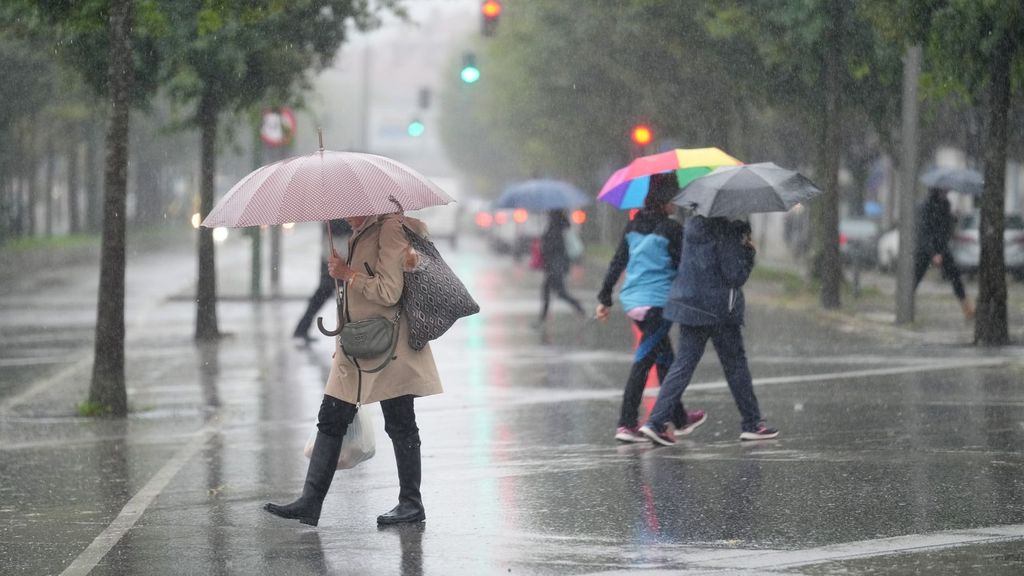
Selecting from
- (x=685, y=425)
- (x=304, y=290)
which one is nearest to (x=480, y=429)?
(x=685, y=425)

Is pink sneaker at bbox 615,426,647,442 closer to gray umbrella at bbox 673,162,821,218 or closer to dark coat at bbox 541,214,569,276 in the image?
gray umbrella at bbox 673,162,821,218

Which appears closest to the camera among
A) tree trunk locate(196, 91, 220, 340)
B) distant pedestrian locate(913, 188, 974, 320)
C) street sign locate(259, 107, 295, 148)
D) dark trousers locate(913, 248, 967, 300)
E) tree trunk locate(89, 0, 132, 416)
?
tree trunk locate(89, 0, 132, 416)

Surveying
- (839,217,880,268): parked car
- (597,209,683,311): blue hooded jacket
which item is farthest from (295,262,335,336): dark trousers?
(839,217,880,268): parked car

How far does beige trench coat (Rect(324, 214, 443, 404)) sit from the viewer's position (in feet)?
25.4

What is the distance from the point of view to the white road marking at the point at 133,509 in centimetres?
727

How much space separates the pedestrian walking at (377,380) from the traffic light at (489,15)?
17.4m

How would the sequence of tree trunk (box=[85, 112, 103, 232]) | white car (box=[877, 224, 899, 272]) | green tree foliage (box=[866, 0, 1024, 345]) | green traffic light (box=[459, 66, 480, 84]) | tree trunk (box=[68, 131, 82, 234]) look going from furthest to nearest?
tree trunk (box=[85, 112, 103, 232]), tree trunk (box=[68, 131, 82, 234]), white car (box=[877, 224, 899, 272]), green traffic light (box=[459, 66, 480, 84]), green tree foliage (box=[866, 0, 1024, 345])

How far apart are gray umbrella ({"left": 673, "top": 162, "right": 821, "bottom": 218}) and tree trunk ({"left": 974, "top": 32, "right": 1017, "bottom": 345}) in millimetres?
6879

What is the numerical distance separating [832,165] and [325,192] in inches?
717

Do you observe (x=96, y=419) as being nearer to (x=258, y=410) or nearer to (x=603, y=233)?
(x=258, y=410)

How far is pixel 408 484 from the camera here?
26.3 ft

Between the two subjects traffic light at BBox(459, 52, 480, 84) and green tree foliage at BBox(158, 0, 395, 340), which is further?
traffic light at BBox(459, 52, 480, 84)

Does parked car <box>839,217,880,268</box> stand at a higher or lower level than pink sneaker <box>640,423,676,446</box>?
higher

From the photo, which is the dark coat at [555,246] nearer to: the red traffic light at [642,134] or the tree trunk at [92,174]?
the red traffic light at [642,134]
